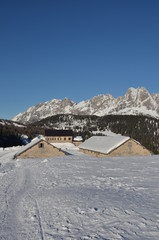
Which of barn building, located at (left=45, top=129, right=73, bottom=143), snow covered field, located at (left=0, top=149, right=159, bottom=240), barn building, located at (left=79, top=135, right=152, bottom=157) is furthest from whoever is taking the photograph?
barn building, located at (left=45, top=129, right=73, bottom=143)

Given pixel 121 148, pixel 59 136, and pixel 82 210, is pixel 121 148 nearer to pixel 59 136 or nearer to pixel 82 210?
pixel 82 210

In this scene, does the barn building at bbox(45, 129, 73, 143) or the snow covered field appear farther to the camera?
the barn building at bbox(45, 129, 73, 143)

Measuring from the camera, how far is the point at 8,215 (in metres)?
12.5

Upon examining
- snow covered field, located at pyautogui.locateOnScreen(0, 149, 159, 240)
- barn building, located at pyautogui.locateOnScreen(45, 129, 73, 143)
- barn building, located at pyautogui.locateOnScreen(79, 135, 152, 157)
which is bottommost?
snow covered field, located at pyautogui.locateOnScreen(0, 149, 159, 240)

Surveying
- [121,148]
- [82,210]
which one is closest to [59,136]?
[121,148]

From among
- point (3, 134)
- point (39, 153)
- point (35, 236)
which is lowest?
point (35, 236)

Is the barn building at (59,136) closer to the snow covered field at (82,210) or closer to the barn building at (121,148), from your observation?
the barn building at (121,148)

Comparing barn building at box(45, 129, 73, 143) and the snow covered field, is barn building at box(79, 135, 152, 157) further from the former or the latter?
barn building at box(45, 129, 73, 143)

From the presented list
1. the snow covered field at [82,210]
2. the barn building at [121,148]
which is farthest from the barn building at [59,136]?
the snow covered field at [82,210]

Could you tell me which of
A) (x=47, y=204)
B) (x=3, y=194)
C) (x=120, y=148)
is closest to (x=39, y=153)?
(x=120, y=148)

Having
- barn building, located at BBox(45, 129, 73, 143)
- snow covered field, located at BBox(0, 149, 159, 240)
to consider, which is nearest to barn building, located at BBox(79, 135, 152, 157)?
snow covered field, located at BBox(0, 149, 159, 240)

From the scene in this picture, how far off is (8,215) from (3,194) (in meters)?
4.87

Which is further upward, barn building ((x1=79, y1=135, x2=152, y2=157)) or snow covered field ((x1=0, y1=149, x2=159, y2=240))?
barn building ((x1=79, y1=135, x2=152, y2=157))

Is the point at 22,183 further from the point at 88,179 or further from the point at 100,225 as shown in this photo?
the point at 100,225
